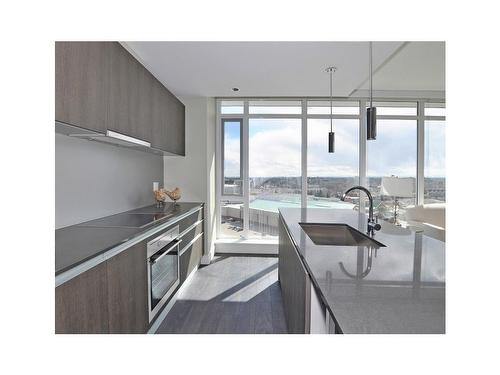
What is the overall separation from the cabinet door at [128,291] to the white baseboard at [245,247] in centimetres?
232

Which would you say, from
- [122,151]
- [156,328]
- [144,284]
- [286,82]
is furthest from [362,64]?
[156,328]

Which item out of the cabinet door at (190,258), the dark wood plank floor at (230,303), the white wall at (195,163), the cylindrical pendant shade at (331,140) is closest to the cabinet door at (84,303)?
the dark wood plank floor at (230,303)

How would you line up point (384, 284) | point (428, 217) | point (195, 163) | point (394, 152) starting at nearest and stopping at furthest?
point (384, 284) < point (428, 217) < point (195, 163) < point (394, 152)

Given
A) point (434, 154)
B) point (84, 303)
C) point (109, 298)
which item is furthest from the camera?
point (434, 154)

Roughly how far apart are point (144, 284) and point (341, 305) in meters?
1.47

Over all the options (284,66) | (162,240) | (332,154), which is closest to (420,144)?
(332,154)

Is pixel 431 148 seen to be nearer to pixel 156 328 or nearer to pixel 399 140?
pixel 399 140

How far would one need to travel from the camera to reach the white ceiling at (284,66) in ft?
7.58

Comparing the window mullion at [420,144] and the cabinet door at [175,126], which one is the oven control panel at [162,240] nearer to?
the cabinet door at [175,126]

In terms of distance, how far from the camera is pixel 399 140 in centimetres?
421

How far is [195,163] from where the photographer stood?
3814 mm

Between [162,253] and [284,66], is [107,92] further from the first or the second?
[284,66]

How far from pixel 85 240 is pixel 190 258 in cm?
164

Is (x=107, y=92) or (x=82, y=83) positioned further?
(x=107, y=92)
